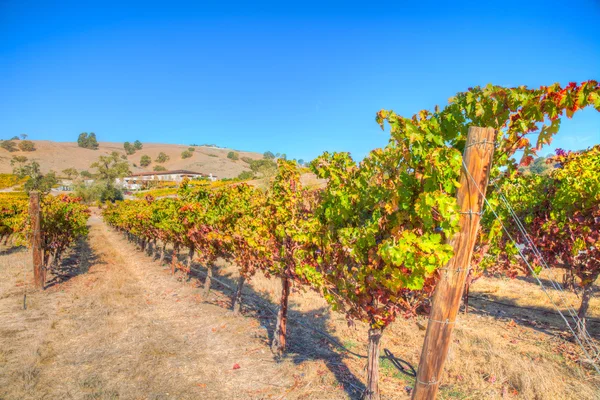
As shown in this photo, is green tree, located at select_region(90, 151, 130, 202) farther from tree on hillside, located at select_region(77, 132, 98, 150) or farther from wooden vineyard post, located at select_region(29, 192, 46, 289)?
tree on hillside, located at select_region(77, 132, 98, 150)

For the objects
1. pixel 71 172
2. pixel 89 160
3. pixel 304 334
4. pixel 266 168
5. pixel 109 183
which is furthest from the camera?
pixel 89 160

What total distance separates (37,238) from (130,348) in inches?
287

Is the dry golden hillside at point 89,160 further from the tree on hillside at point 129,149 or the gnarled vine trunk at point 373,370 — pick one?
the gnarled vine trunk at point 373,370

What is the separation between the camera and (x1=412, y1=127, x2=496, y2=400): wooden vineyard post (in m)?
3.03

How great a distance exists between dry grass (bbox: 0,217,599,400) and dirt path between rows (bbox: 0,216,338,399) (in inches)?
1.2

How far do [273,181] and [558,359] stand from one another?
7.77m

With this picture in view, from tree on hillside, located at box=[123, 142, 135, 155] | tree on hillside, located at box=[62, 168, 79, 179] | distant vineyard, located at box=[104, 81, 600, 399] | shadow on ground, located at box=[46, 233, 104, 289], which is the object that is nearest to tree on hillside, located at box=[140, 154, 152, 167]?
tree on hillside, located at box=[123, 142, 135, 155]

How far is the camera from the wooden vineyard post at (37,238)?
11773 millimetres

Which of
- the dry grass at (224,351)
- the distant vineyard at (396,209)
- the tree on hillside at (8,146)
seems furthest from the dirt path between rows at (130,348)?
the tree on hillside at (8,146)

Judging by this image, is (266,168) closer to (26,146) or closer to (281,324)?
(281,324)

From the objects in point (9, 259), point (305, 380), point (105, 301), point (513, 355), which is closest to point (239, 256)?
point (305, 380)

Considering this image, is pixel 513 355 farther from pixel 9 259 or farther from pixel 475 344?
pixel 9 259

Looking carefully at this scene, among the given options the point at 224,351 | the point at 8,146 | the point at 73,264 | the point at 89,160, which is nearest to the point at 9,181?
the point at 89,160

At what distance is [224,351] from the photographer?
7746mm
